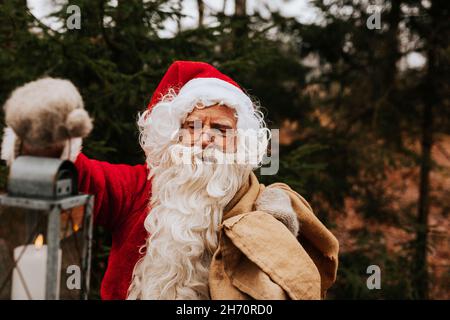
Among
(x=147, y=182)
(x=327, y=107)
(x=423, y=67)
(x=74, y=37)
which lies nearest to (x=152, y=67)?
(x=74, y=37)

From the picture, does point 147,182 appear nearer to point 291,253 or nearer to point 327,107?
point 291,253

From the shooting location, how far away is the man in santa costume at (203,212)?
165 centimetres

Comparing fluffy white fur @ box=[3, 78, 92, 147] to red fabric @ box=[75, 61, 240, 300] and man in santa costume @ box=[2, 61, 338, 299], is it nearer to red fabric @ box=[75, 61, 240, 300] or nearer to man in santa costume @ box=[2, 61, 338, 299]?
man in santa costume @ box=[2, 61, 338, 299]

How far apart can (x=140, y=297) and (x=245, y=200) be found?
62cm

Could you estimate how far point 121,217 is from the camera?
7.01ft

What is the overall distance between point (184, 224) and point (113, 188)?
1.25 feet

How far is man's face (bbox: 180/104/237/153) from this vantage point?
1990 millimetres

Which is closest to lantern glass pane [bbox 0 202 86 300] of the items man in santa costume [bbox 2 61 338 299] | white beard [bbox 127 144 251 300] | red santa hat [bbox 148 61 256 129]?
man in santa costume [bbox 2 61 338 299]

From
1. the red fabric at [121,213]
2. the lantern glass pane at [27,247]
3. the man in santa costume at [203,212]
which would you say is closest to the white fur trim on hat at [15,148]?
the man in santa costume at [203,212]

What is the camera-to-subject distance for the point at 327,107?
557 cm

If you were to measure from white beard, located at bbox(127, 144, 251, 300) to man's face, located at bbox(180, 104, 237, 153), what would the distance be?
47mm

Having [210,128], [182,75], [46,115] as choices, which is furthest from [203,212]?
[46,115]

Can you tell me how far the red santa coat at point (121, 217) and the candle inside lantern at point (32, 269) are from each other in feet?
2.43

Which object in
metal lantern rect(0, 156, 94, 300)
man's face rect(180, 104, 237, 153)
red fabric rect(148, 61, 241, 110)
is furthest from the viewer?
red fabric rect(148, 61, 241, 110)
